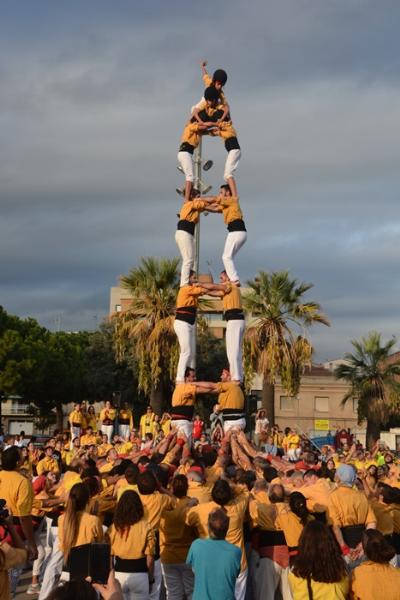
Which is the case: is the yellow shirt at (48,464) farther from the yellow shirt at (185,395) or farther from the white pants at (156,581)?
the white pants at (156,581)

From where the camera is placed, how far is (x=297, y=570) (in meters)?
5.40

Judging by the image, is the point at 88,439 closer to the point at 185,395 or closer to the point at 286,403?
the point at 185,395

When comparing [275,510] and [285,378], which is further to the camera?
[285,378]

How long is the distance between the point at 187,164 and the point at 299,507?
35.7 feet

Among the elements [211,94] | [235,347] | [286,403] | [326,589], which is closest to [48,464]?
[235,347]

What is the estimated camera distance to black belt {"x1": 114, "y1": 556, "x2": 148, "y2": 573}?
6.79 m

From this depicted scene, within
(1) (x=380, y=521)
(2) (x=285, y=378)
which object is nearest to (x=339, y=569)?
(1) (x=380, y=521)

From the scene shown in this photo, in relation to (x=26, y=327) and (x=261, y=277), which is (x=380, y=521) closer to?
(x=261, y=277)

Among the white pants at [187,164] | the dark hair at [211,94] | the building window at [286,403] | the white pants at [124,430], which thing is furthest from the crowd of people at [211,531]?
the building window at [286,403]

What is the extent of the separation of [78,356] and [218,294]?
129 feet

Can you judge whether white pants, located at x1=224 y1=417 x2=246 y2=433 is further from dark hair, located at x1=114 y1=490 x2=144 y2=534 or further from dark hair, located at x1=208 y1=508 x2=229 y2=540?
dark hair, located at x1=208 y1=508 x2=229 y2=540

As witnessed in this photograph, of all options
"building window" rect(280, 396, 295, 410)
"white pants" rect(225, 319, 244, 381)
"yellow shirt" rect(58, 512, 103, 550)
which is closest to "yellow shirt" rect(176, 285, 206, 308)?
"white pants" rect(225, 319, 244, 381)

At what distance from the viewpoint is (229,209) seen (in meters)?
16.7

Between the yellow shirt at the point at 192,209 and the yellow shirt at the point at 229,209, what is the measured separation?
35 cm
